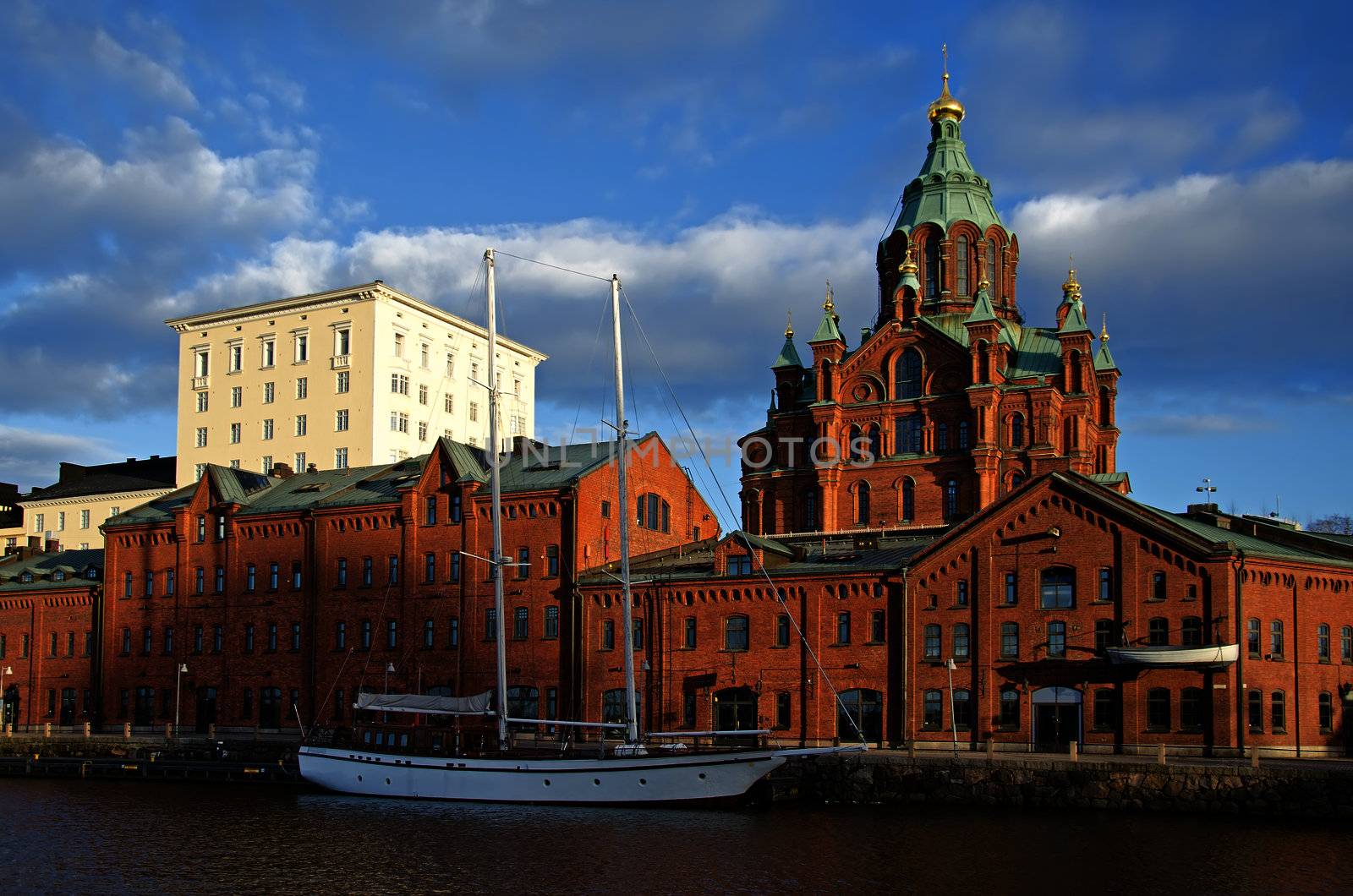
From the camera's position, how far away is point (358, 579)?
Result: 254 feet

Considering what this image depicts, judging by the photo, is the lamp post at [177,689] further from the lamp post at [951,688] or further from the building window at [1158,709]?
the building window at [1158,709]

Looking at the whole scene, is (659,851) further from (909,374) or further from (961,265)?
(961,265)

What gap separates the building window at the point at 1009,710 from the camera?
59.9 m

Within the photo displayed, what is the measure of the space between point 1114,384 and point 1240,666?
1472 inches

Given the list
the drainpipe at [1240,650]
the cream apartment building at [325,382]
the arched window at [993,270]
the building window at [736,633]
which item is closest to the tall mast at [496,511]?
the building window at [736,633]

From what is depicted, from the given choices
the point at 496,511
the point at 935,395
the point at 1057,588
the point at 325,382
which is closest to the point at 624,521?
the point at 496,511

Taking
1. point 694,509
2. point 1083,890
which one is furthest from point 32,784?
point 1083,890

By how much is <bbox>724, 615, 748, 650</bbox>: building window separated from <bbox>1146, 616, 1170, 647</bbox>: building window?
17582 millimetres

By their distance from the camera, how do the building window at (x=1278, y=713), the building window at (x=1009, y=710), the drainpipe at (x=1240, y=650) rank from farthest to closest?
the building window at (x=1009, y=710) < the building window at (x=1278, y=713) < the drainpipe at (x=1240, y=650)

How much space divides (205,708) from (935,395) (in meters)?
45.6

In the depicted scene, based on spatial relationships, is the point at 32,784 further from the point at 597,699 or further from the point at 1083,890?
the point at 1083,890

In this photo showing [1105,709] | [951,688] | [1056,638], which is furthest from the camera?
[951,688]

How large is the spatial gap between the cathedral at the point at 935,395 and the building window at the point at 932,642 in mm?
19643

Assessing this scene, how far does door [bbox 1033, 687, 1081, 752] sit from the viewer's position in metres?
58.8
